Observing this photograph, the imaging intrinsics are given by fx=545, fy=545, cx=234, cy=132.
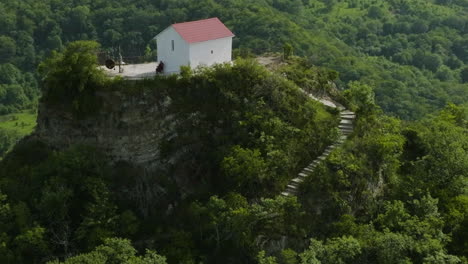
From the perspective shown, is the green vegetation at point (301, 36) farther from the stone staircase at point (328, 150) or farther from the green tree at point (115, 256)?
the green tree at point (115, 256)

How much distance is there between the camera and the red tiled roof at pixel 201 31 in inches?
1283

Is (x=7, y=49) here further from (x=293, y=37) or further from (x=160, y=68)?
(x=160, y=68)

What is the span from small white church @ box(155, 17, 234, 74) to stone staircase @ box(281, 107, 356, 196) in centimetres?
836

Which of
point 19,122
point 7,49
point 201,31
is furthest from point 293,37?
point 201,31

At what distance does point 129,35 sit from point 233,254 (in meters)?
62.8

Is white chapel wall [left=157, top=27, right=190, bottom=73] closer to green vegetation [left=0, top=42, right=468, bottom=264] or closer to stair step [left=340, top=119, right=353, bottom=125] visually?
green vegetation [left=0, top=42, right=468, bottom=264]

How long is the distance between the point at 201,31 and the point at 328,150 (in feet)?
34.7

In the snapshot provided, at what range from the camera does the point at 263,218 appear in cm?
2780

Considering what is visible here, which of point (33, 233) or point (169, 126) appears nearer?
point (33, 233)

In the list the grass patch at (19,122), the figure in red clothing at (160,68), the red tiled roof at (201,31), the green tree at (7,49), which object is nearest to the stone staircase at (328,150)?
the red tiled roof at (201,31)

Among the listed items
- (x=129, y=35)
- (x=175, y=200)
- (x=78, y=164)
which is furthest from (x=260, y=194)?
(x=129, y=35)

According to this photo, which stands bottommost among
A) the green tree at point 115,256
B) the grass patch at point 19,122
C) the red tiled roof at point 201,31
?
the grass patch at point 19,122

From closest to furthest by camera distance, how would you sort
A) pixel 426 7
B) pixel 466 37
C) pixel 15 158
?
1. pixel 15 158
2. pixel 466 37
3. pixel 426 7

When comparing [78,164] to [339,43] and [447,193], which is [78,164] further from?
[339,43]
